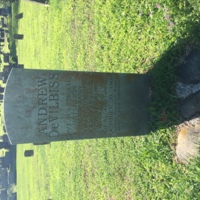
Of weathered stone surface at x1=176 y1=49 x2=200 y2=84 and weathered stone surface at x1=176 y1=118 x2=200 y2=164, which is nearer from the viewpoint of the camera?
weathered stone surface at x1=176 y1=118 x2=200 y2=164

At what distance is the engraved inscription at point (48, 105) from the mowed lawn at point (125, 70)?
6.14 feet

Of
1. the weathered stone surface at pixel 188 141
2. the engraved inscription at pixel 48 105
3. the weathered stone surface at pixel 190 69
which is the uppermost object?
the weathered stone surface at pixel 190 69

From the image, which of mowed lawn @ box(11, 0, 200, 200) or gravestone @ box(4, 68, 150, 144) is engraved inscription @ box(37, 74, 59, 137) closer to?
gravestone @ box(4, 68, 150, 144)

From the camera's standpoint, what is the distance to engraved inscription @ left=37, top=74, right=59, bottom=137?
18.7 ft

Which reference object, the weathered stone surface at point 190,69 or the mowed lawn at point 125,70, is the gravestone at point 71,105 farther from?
the weathered stone surface at point 190,69

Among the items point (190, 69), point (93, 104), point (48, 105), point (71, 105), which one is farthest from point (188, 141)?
point (48, 105)

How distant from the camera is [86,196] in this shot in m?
9.41

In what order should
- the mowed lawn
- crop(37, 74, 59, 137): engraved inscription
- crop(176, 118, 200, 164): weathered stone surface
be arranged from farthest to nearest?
the mowed lawn → crop(176, 118, 200, 164): weathered stone surface → crop(37, 74, 59, 137): engraved inscription

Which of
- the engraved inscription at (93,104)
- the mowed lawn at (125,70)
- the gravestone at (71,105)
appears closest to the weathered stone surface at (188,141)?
the mowed lawn at (125,70)

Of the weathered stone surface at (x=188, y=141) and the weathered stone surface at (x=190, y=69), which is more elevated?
the weathered stone surface at (x=190, y=69)

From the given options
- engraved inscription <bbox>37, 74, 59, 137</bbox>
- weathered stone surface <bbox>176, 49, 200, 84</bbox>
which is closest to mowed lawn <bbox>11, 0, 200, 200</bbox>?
weathered stone surface <bbox>176, 49, 200, 84</bbox>

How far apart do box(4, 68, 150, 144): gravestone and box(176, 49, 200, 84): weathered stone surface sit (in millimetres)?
732

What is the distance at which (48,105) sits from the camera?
18.8 ft

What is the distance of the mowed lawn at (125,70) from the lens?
632cm
